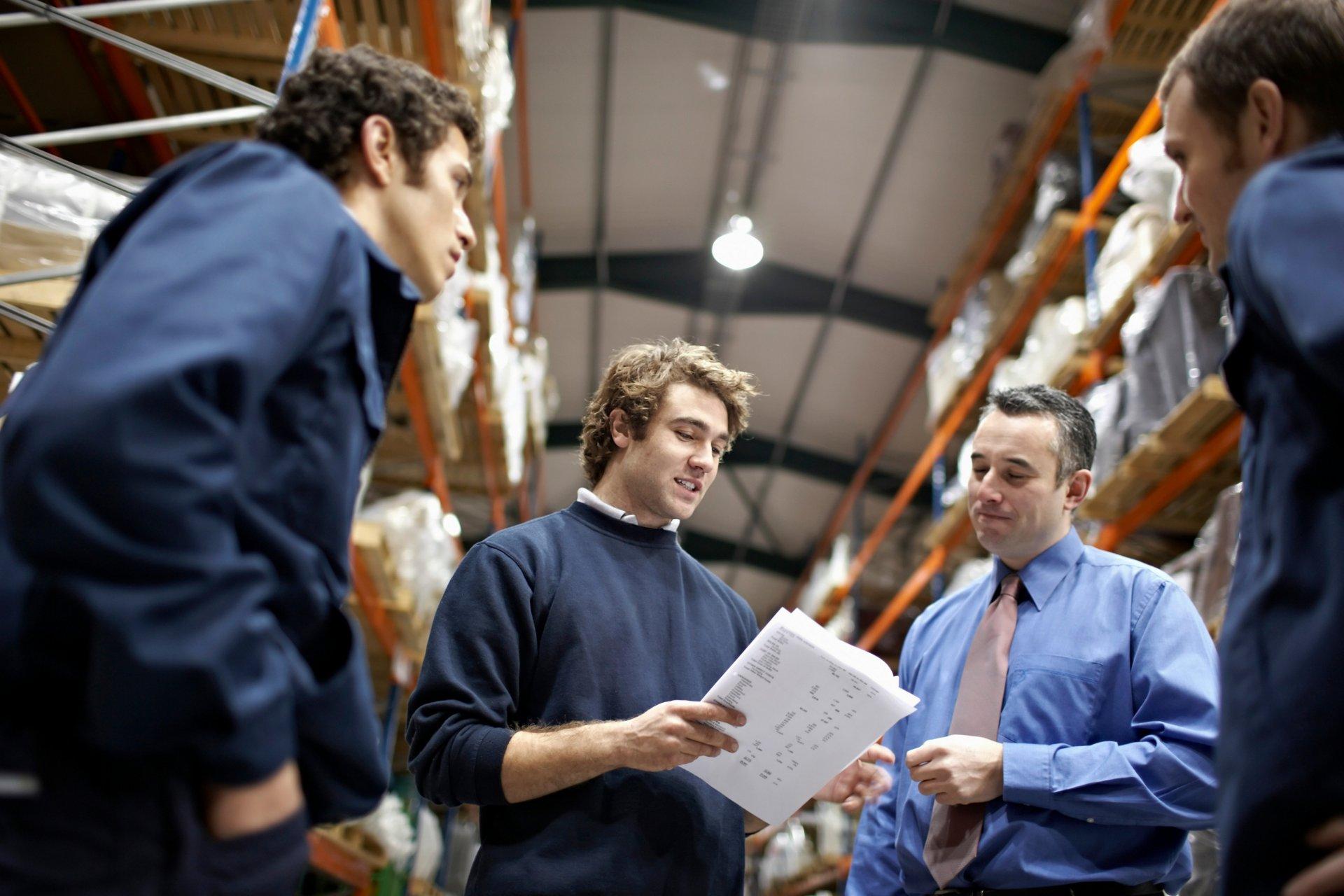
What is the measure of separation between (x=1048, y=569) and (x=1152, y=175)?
3536mm

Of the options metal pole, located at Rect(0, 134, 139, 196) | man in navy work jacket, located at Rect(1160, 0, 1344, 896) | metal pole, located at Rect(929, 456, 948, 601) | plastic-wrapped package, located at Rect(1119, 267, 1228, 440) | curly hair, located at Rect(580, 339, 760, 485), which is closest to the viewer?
man in navy work jacket, located at Rect(1160, 0, 1344, 896)

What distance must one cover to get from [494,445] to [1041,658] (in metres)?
6.53

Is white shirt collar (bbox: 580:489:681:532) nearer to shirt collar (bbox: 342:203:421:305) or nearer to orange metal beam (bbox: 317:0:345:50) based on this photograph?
shirt collar (bbox: 342:203:421:305)

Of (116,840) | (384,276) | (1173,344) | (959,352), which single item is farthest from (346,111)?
(959,352)

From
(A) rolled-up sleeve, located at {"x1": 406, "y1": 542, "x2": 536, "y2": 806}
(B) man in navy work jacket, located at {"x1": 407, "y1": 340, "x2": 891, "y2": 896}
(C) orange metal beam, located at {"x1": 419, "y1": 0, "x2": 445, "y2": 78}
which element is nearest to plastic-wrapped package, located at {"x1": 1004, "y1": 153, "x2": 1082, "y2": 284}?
(C) orange metal beam, located at {"x1": 419, "y1": 0, "x2": 445, "y2": 78}

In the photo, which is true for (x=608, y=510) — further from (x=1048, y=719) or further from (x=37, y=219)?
(x=37, y=219)

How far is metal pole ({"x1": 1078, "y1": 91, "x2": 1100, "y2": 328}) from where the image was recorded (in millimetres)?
6203

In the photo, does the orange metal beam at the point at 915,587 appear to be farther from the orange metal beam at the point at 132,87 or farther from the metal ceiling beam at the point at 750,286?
the orange metal beam at the point at 132,87

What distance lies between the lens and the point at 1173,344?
4.88 m

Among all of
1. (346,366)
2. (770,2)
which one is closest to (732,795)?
(346,366)

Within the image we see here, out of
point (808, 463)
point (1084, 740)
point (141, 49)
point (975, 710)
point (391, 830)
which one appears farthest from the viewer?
point (808, 463)

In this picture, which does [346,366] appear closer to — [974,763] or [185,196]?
[185,196]

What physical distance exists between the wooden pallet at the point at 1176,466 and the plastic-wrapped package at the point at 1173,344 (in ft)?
0.58

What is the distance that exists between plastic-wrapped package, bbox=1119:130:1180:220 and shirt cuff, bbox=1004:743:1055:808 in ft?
12.9
